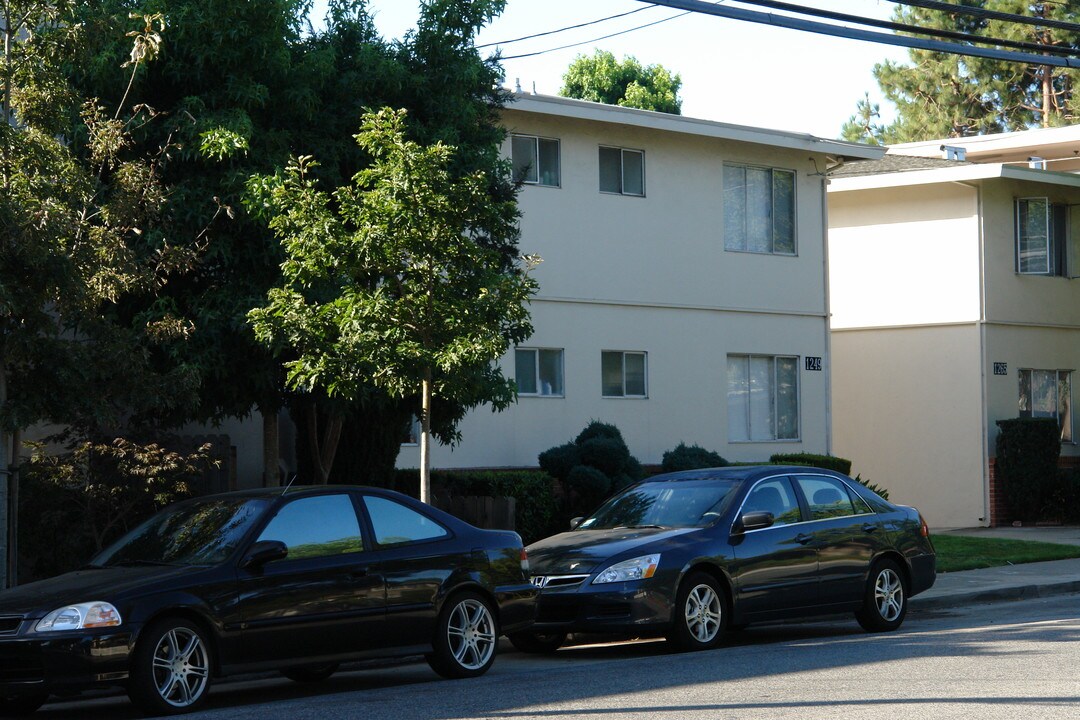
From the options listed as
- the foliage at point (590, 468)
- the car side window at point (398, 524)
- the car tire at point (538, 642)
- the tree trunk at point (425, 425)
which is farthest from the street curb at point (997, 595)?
the car side window at point (398, 524)

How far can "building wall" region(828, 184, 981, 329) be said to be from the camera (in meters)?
27.8

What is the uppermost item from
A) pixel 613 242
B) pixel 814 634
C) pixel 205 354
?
pixel 613 242

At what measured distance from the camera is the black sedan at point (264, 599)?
30.1ft

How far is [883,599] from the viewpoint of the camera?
44.8ft

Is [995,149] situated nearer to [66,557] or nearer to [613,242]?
[613,242]

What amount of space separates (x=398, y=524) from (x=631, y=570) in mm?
2096

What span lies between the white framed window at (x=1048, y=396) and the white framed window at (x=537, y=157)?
1113 cm

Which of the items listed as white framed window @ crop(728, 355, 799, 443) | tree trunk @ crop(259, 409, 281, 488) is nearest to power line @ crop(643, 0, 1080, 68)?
tree trunk @ crop(259, 409, 281, 488)

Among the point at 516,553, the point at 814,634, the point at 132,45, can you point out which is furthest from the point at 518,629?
the point at 132,45

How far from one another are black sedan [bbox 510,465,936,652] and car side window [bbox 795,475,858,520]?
13 millimetres

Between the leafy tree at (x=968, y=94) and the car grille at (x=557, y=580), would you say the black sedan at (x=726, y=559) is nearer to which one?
the car grille at (x=557, y=580)

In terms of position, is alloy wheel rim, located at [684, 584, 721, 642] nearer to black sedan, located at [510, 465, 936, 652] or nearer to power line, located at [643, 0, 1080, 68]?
black sedan, located at [510, 465, 936, 652]

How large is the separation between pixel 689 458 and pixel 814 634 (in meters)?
8.01

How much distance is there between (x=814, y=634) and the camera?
13750mm
